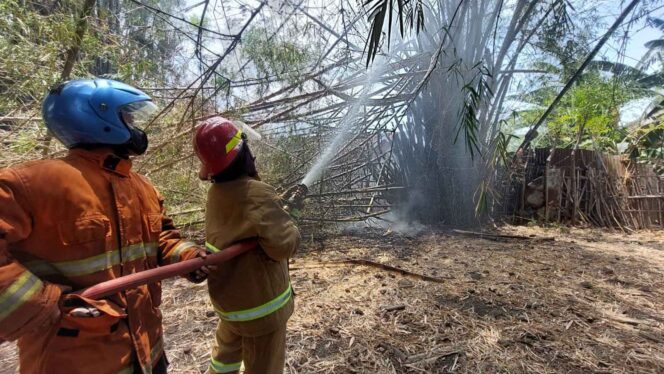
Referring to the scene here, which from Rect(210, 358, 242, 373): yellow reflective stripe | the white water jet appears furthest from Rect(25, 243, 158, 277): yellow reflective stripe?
the white water jet

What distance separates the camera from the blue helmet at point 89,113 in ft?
3.81

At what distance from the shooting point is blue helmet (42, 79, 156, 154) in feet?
3.81

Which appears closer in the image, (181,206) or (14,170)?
(14,170)

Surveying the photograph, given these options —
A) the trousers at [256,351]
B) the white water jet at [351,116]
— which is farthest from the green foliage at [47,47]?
the white water jet at [351,116]

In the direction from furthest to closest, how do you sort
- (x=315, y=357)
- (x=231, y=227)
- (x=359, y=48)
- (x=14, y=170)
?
(x=359, y=48)
(x=315, y=357)
(x=231, y=227)
(x=14, y=170)

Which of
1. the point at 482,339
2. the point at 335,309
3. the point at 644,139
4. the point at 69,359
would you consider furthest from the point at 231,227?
the point at 644,139

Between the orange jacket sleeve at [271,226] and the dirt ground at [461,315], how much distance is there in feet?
3.91

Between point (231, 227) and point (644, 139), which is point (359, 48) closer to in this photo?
point (231, 227)

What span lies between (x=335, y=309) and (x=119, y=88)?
2444mm

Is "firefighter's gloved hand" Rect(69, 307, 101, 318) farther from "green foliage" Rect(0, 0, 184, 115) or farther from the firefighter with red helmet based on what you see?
"green foliage" Rect(0, 0, 184, 115)

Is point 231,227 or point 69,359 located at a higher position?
point 231,227

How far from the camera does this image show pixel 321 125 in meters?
5.53

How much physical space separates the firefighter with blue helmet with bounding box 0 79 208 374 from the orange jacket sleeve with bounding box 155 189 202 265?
76mm

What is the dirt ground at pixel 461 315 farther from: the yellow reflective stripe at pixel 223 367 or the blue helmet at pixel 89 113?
the blue helmet at pixel 89 113
